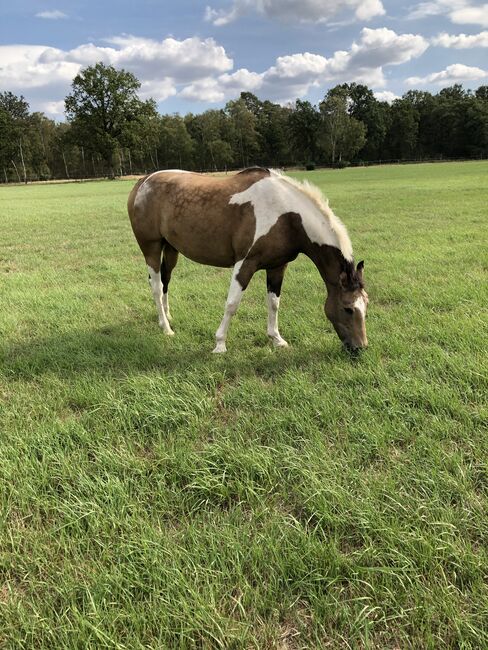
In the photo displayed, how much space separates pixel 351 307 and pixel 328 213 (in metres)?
1.15

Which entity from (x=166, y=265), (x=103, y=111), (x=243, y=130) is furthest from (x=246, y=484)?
(x=243, y=130)

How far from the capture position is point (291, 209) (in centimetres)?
488

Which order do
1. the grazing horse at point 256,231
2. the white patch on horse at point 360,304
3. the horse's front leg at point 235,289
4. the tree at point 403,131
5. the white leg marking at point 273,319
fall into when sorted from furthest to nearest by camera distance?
1. the tree at point 403,131
2. the white leg marking at point 273,319
3. the horse's front leg at point 235,289
4. the grazing horse at point 256,231
5. the white patch on horse at point 360,304

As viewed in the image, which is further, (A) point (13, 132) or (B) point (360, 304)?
(A) point (13, 132)

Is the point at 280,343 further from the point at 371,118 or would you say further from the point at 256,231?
the point at 371,118

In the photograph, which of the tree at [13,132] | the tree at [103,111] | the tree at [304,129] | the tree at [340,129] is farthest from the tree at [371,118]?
the tree at [13,132]

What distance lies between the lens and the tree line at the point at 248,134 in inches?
2864

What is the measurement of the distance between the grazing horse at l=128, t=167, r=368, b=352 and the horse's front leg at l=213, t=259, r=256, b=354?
0.04 ft

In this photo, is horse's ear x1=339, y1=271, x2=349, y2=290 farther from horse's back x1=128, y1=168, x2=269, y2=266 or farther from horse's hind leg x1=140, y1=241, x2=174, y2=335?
horse's hind leg x1=140, y1=241, x2=174, y2=335

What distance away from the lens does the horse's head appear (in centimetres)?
461

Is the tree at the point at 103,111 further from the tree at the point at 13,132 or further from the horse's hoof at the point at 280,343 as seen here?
the horse's hoof at the point at 280,343

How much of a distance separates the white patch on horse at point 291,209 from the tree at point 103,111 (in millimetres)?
73594

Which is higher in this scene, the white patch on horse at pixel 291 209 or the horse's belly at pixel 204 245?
the white patch on horse at pixel 291 209

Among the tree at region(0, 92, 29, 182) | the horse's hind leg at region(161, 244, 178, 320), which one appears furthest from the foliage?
the horse's hind leg at region(161, 244, 178, 320)
